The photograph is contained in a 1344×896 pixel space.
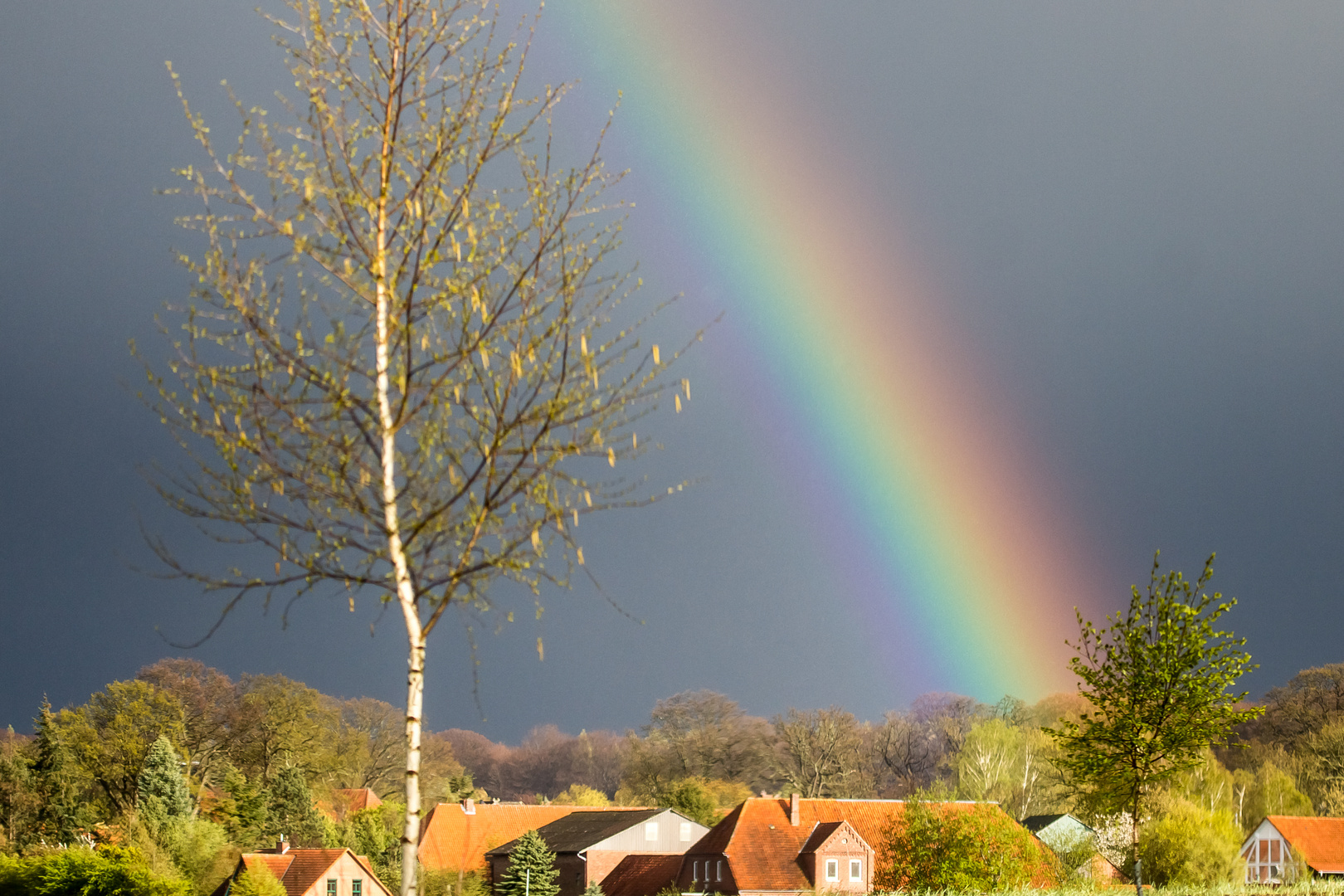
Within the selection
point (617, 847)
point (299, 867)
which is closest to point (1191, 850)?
point (299, 867)

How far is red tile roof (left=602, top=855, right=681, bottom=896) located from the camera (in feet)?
219

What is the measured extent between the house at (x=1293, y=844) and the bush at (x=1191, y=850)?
113 feet

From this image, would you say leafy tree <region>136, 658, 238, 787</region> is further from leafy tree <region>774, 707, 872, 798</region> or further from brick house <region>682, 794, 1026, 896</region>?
leafy tree <region>774, 707, 872, 798</region>

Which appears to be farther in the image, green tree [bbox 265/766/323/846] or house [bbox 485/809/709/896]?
house [bbox 485/809/709/896]

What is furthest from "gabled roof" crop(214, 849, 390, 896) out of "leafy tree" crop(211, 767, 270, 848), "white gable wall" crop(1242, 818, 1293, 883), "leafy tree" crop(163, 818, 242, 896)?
"white gable wall" crop(1242, 818, 1293, 883)

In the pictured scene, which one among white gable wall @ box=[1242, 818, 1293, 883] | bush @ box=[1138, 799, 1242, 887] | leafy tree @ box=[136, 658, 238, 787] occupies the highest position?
leafy tree @ box=[136, 658, 238, 787]

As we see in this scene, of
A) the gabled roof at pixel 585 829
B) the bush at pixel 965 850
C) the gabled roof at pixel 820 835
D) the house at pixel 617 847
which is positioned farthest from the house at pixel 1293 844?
the bush at pixel 965 850

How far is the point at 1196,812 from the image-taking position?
104 ft

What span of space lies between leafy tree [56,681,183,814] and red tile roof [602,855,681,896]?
87.7 ft

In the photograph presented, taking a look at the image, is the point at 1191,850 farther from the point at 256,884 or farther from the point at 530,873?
the point at 530,873

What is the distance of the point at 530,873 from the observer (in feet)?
218

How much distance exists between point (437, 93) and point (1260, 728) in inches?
3874

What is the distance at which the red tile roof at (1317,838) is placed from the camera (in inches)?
2371

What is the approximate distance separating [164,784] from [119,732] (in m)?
6.72
